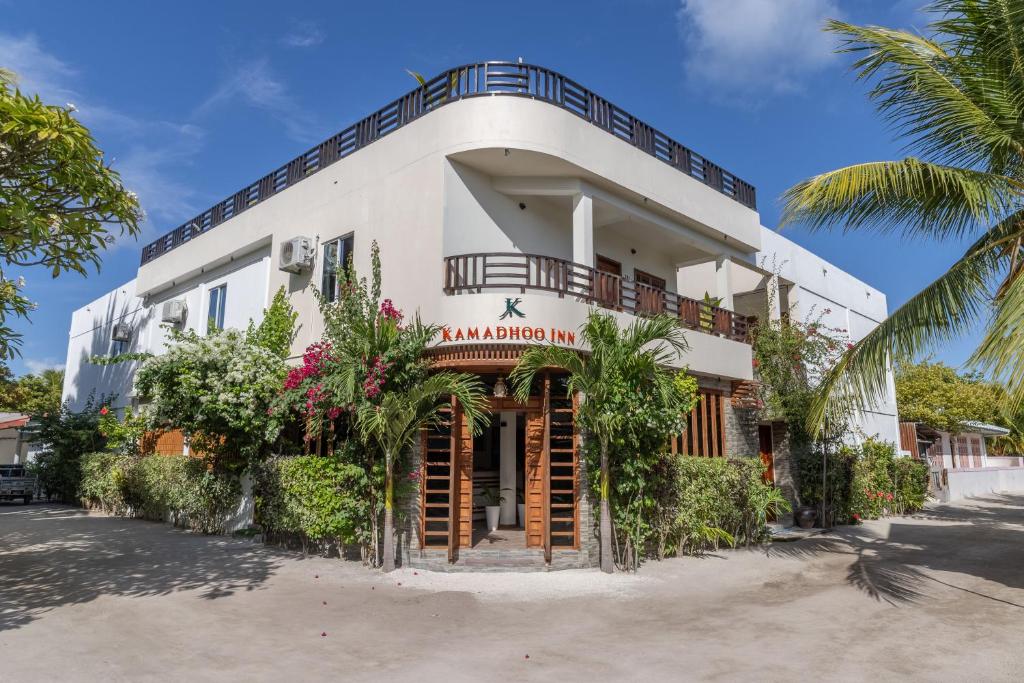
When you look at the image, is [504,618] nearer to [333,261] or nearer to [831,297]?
[333,261]

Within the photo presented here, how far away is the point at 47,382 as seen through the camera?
41.7 m

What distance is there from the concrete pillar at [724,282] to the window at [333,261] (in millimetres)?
8327

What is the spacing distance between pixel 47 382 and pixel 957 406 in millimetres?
51451

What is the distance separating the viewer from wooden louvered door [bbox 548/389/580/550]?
34.2 feet

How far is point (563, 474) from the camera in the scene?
1062 cm

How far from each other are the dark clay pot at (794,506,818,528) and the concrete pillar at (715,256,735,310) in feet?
17.0

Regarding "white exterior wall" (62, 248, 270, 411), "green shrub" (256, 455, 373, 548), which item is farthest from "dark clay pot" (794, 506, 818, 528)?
"white exterior wall" (62, 248, 270, 411)

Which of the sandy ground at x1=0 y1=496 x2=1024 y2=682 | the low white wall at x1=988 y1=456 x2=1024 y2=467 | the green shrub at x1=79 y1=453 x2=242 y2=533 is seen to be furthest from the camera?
the low white wall at x1=988 y1=456 x2=1024 y2=467

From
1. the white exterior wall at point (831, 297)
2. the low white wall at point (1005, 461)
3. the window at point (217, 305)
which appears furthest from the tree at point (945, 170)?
the low white wall at point (1005, 461)

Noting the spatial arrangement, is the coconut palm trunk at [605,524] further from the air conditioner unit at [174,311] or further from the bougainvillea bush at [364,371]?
the air conditioner unit at [174,311]

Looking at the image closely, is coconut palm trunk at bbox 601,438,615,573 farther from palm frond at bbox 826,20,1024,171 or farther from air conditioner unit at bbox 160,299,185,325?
air conditioner unit at bbox 160,299,185,325

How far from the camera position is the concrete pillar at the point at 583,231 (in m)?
11.5

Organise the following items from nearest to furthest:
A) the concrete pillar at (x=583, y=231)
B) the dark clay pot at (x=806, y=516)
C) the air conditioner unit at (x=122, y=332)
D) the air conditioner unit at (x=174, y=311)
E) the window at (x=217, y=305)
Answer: the concrete pillar at (x=583, y=231)
the dark clay pot at (x=806, y=516)
the window at (x=217, y=305)
the air conditioner unit at (x=174, y=311)
the air conditioner unit at (x=122, y=332)

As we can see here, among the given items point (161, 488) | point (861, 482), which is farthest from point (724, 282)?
point (161, 488)
